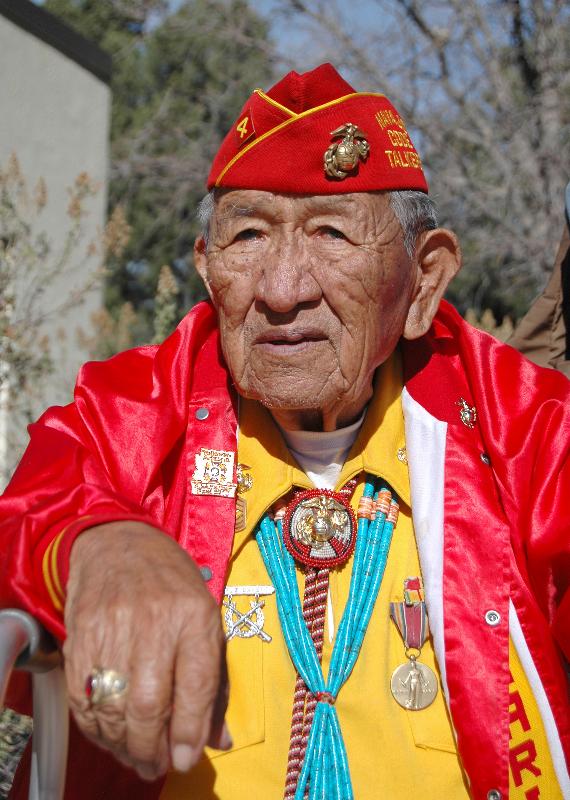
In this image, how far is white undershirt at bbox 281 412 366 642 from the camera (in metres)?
2.31

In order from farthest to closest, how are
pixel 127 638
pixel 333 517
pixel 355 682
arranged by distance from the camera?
pixel 333 517 < pixel 355 682 < pixel 127 638

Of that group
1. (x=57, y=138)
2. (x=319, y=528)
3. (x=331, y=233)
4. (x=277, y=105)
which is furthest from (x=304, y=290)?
(x=57, y=138)

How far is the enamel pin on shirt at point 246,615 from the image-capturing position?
210 centimetres

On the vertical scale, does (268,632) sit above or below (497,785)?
above

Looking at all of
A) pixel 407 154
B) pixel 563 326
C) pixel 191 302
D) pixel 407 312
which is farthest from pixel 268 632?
pixel 191 302

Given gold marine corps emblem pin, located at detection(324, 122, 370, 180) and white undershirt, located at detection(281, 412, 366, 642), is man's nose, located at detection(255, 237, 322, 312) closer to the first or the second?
gold marine corps emblem pin, located at detection(324, 122, 370, 180)

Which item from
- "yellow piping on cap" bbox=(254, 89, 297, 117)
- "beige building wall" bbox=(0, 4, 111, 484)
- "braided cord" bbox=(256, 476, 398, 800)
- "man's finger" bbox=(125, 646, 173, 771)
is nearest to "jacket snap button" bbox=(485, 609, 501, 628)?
"braided cord" bbox=(256, 476, 398, 800)

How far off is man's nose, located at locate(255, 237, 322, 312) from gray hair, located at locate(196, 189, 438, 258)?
0.26 m

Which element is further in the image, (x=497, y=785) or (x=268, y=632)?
(x=268, y=632)

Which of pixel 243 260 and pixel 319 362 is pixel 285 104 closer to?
pixel 243 260

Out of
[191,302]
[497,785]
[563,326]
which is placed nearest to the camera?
[497,785]

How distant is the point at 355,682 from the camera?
2.07 metres

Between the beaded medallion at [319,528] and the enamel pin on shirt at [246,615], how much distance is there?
12 cm

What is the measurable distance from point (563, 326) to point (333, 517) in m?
1.11
